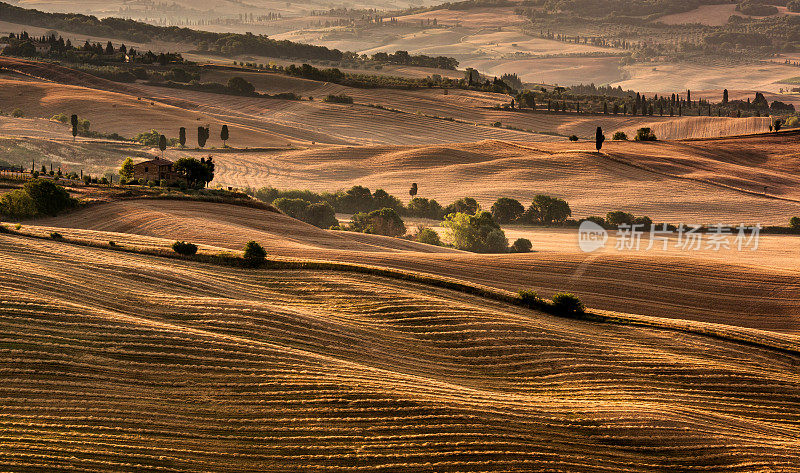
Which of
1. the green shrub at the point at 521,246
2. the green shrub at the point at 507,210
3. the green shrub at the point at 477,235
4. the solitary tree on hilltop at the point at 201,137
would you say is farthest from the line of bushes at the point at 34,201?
the solitary tree on hilltop at the point at 201,137

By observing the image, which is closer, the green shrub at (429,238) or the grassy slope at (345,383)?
the grassy slope at (345,383)

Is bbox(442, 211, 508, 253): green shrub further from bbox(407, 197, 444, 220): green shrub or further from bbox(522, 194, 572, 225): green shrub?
bbox(407, 197, 444, 220): green shrub

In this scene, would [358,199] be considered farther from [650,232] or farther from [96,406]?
[96,406]

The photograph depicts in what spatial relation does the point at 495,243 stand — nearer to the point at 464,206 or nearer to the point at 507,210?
the point at 507,210

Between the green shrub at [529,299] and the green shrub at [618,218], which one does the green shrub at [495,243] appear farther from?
the green shrub at [529,299]

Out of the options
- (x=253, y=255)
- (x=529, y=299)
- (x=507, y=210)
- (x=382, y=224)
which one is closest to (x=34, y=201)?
(x=253, y=255)

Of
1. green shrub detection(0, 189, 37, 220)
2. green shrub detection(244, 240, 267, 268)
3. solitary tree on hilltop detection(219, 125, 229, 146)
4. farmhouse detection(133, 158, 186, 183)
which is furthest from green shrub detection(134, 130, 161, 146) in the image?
→ green shrub detection(244, 240, 267, 268)
